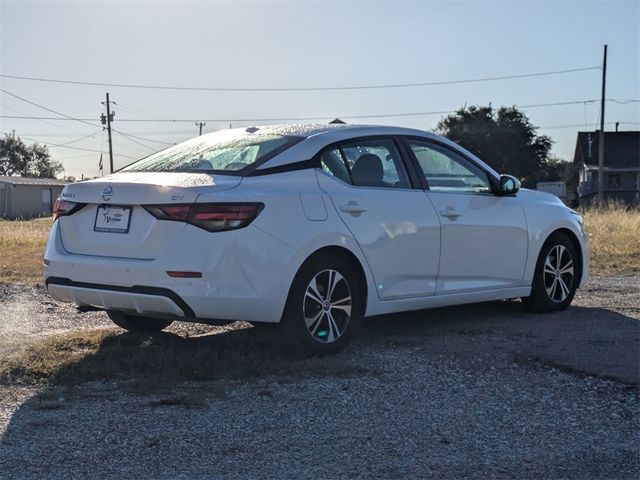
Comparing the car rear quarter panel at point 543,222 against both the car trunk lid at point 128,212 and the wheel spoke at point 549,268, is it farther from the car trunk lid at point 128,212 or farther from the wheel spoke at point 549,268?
the car trunk lid at point 128,212

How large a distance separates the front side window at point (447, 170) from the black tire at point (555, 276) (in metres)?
0.99

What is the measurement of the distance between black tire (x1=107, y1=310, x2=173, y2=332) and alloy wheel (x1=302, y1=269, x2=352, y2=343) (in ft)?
4.51

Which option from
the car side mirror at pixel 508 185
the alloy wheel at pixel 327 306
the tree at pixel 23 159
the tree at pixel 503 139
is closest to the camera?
the alloy wheel at pixel 327 306

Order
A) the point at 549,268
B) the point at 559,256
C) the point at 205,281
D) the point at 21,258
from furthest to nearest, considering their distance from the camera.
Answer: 1. the point at 21,258
2. the point at 559,256
3. the point at 549,268
4. the point at 205,281

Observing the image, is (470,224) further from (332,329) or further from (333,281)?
(332,329)

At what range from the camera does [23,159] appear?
96.2 meters

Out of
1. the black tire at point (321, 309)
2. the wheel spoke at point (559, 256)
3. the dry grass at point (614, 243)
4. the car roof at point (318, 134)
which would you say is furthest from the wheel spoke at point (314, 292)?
the dry grass at point (614, 243)

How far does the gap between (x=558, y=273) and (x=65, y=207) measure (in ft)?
14.7

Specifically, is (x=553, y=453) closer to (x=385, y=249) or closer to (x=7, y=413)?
(x=385, y=249)

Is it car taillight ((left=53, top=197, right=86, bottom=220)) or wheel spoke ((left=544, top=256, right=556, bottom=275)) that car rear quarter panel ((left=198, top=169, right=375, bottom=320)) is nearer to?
car taillight ((left=53, top=197, right=86, bottom=220))

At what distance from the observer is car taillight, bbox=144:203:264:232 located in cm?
482

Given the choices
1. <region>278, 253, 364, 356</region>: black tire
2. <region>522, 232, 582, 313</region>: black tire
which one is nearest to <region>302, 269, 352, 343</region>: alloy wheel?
<region>278, 253, 364, 356</region>: black tire

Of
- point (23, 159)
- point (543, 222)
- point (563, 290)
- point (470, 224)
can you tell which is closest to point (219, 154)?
point (470, 224)

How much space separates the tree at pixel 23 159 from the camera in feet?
310
